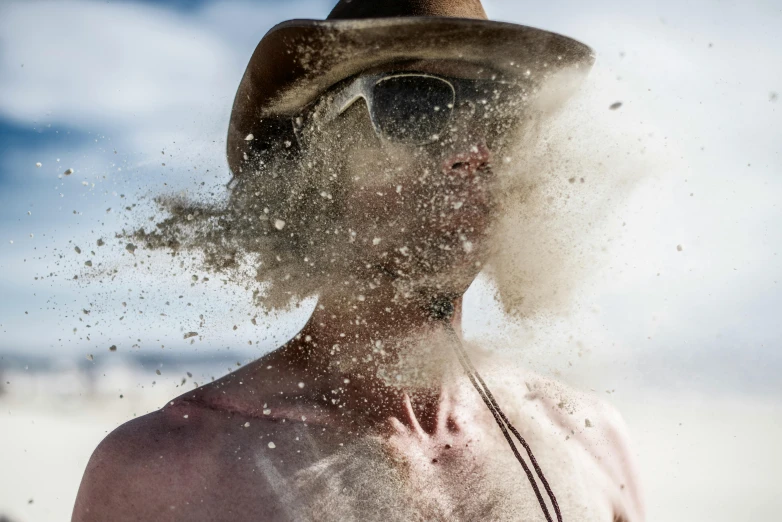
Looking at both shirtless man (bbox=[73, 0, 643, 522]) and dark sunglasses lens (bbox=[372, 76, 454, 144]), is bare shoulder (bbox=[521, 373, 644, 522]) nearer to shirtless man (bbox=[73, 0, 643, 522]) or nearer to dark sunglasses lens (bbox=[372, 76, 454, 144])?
shirtless man (bbox=[73, 0, 643, 522])

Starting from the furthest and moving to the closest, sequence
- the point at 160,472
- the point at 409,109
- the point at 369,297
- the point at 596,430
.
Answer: the point at 596,430, the point at 369,297, the point at 409,109, the point at 160,472

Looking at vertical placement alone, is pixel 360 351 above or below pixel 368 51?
below

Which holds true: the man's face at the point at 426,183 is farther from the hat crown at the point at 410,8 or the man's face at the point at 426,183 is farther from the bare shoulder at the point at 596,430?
the bare shoulder at the point at 596,430

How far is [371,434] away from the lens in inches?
76.1

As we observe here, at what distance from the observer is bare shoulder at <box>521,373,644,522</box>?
89.6 inches

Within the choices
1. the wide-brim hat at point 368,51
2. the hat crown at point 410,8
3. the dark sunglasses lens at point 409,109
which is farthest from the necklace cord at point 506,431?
the hat crown at point 410,8

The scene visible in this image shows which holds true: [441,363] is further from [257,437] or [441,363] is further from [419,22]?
[419,22]

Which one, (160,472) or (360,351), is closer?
(160,472)

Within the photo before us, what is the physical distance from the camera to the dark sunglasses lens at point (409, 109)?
75.9 inches

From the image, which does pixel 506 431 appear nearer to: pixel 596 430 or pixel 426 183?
pixel 596 430

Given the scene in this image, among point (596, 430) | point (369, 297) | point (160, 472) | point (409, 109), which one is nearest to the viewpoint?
point (160, 472)

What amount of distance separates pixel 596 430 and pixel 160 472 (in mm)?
1503

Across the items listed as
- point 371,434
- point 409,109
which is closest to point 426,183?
point 409,109

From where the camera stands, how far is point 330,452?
185 cm
